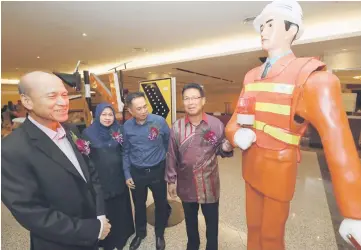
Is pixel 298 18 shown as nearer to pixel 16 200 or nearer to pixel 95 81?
pixel 16 200

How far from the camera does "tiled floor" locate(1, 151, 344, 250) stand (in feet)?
6.63

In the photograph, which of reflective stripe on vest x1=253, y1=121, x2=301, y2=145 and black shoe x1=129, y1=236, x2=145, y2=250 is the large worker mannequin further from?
black shoe x1=129, y1=236, x2=145, y2=250

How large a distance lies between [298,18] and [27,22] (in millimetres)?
3622

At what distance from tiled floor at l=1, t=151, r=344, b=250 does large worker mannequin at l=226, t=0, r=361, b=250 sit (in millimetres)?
1231

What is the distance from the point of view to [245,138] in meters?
0.96

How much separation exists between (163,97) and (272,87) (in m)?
1.83

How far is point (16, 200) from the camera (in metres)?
0.87

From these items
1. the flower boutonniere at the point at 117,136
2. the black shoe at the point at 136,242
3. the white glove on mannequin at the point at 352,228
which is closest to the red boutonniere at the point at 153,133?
the flower boutonniere at the point at 117,136

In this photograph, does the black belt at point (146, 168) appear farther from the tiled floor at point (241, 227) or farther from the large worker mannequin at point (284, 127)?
the large worker mannequin at point (284, 127)

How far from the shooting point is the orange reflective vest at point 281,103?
87 centimetres

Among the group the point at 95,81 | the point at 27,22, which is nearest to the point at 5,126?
the point at 27,22

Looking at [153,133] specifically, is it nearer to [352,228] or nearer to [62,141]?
[62,141]

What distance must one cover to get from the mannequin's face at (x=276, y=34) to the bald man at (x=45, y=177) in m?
0.97

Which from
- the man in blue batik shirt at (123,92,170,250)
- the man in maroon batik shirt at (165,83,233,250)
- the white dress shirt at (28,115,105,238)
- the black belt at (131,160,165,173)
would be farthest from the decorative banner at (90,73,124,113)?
the white dress shirt at (28,115,105,238)
